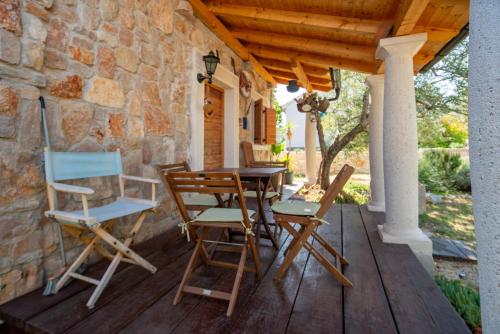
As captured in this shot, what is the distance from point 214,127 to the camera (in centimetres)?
442

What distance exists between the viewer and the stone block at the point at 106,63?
7.09ft

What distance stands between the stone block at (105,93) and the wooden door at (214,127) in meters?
1.65

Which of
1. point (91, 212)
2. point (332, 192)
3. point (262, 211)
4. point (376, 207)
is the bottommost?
point (376, 207)

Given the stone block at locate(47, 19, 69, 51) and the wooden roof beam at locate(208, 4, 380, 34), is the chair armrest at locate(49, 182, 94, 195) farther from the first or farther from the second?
the wooden roof beam at locate(208, 4, 380, 34)

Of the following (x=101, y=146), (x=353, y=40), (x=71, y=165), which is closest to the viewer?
(x=71, y=165)

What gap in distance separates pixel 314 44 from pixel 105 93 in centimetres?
295

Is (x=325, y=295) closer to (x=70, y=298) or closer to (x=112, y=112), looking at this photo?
(x=70, y=298)

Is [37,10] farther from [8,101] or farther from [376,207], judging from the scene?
[376,207]

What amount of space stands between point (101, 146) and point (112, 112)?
305 millimetres

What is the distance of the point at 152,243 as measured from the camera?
2.52m

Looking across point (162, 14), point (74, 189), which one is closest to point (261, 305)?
point (74, 189)

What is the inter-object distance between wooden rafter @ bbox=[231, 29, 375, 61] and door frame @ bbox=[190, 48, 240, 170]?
639mm

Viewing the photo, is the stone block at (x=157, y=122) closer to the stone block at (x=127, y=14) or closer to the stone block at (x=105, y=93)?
the stone block at (x=105, y=93)

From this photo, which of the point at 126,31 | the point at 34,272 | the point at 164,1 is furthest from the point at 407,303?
the point at 164,1
